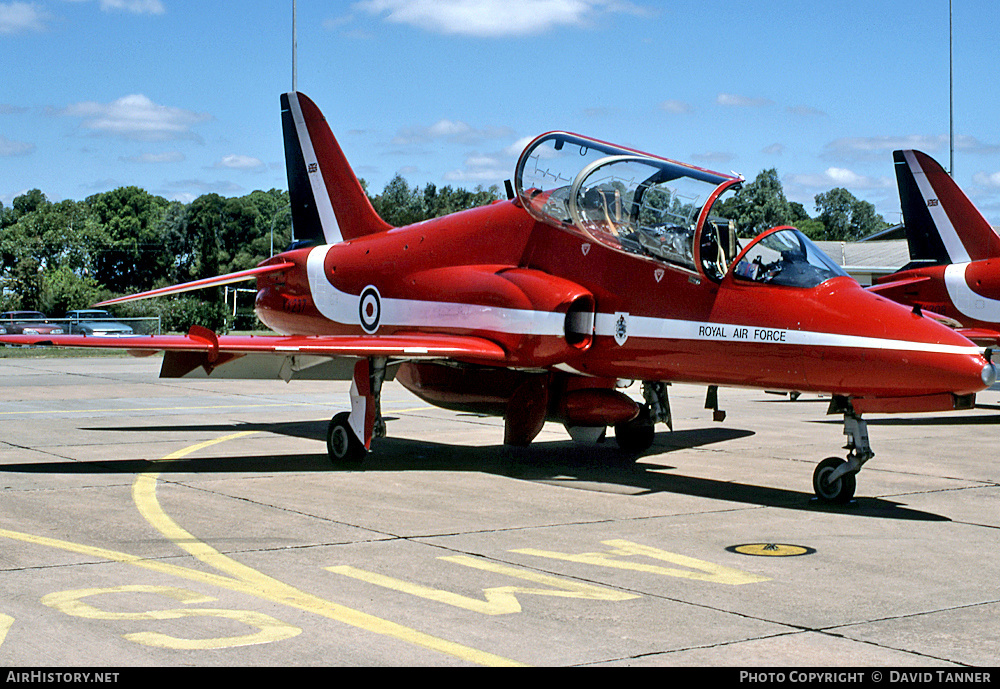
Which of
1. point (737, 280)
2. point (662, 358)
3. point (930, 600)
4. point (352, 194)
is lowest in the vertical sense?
point (930, 600)

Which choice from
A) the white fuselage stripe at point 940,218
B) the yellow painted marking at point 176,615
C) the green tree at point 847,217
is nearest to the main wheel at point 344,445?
the yellow painted marking at point 176,615

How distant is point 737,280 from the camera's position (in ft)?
33.8

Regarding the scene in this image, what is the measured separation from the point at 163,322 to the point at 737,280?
61.0 m

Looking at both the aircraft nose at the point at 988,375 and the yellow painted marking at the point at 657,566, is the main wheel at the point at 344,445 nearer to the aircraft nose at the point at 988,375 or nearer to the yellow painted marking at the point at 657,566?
the yellow painted marking at the point at 657,566

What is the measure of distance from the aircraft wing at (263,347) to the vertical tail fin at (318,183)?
3917mm

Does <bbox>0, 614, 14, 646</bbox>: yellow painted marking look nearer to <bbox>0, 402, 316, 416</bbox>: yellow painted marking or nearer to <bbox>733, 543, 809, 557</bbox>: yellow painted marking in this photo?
<bbox>733, 543, 809, 557</bbox>: yellow painted marking

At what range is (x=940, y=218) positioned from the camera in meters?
21.6

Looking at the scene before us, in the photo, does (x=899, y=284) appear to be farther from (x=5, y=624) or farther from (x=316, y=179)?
(x=5, y=624)

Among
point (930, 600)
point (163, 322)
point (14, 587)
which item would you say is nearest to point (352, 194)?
point (14, 587)

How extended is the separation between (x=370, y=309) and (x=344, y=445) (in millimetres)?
2479

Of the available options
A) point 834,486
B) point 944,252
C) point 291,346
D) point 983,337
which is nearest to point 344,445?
point 291,346

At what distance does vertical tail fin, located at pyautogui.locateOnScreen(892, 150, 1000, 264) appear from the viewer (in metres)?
21.2

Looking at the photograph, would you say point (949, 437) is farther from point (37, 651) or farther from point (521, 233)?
point (37, 651)

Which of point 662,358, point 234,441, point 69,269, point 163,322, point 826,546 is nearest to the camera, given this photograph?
point 826,546
